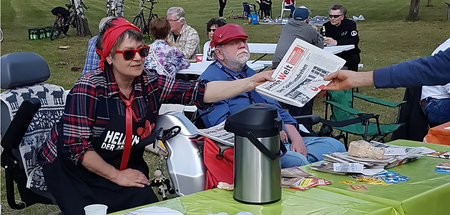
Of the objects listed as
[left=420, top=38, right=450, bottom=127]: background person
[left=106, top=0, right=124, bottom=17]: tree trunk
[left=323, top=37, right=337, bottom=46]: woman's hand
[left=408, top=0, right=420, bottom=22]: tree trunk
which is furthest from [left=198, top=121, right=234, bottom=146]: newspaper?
[left=408, top=0, right=420, bottom=22]: tree trunk

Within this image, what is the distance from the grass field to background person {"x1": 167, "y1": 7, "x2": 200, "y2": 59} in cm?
210

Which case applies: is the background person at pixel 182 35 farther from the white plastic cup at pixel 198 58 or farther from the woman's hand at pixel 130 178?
the woman's hand at pixel 130 178

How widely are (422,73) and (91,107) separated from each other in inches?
68.3

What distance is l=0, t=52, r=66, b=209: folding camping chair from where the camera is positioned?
3414 millimetres

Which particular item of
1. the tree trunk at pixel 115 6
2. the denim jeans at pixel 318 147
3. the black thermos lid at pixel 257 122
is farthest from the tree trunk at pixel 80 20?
the black thermos lid at pixel 257 122

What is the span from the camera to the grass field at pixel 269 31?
43.9ft

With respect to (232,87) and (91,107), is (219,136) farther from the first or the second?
(91,107)

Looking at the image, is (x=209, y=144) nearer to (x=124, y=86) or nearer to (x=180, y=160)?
(x=180, y=160)

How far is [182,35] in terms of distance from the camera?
8141mm

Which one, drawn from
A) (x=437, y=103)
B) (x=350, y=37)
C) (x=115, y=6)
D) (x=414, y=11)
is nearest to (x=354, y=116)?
(x=437, y=103)

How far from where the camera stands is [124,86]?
10.6 feet

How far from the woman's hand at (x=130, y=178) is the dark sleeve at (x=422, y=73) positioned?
1394mm

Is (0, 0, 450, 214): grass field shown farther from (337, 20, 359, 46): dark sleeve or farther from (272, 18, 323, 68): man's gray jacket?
(272, 18, 323, 68): man's gray jacket

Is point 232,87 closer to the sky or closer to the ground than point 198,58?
closer to the sky
